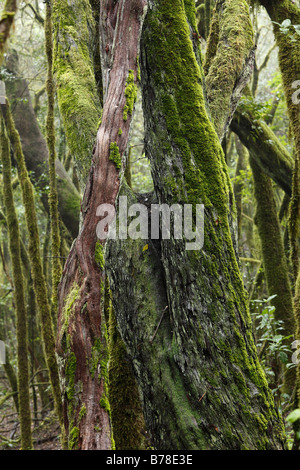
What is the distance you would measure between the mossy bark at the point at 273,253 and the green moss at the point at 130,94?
4.43 meters

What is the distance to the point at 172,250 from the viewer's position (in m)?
3.32

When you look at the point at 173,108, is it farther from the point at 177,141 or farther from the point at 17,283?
the point at 17,283

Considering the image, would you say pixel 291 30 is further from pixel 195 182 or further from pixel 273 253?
pixel 273 253

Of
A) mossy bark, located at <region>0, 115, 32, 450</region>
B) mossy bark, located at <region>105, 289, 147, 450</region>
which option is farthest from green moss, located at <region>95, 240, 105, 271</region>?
mossy bark, located at <region>0, 115, 32, 450</region>

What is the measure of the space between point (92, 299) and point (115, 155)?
2.77 feet

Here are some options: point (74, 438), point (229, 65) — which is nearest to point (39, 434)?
point (74, 438)

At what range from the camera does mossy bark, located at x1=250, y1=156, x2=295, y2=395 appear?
6422 mm

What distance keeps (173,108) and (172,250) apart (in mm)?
1189

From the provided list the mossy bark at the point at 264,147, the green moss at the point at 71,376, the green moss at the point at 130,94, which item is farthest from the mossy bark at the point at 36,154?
the green moss at the point at 71,376

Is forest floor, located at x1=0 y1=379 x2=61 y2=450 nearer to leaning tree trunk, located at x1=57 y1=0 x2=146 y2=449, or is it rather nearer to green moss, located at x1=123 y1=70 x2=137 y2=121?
leaning tree trunk, located at x1=57 y1=0 x2=146 y2=449

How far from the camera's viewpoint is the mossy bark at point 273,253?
6.42 meters

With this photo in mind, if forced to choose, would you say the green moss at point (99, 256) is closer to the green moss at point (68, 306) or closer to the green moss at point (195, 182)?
the green moss at point (68, 306)

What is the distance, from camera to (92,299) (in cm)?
207

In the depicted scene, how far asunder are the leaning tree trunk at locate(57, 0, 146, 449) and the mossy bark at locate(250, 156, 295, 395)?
15.4 ft
